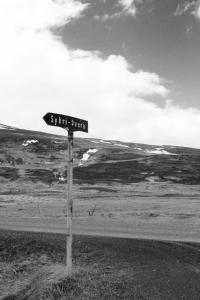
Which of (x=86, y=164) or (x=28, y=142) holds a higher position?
(x=28, y=142)

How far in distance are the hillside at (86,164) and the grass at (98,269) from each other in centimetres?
8282

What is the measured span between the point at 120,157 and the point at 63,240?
123m

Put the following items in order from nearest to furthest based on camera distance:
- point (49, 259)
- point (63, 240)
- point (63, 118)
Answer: point (63, 118)
point (49, 259)
point (63, 240)

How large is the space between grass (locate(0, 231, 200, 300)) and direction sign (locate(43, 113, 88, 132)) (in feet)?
15.8

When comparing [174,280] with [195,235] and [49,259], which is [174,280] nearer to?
[49,259]

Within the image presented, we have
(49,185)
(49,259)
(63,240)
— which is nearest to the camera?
(49,259)

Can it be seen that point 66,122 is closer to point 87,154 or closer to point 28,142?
point 87,154

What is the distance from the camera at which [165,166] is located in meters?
125

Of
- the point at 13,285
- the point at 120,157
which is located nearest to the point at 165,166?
the point at 120,157

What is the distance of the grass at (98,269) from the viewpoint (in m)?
11.6

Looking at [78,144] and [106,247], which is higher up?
[78,144]

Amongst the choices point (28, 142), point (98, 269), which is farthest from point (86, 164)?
point (98, 269)

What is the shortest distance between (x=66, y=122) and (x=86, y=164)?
116522 millimetres

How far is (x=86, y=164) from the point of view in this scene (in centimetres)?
12875
